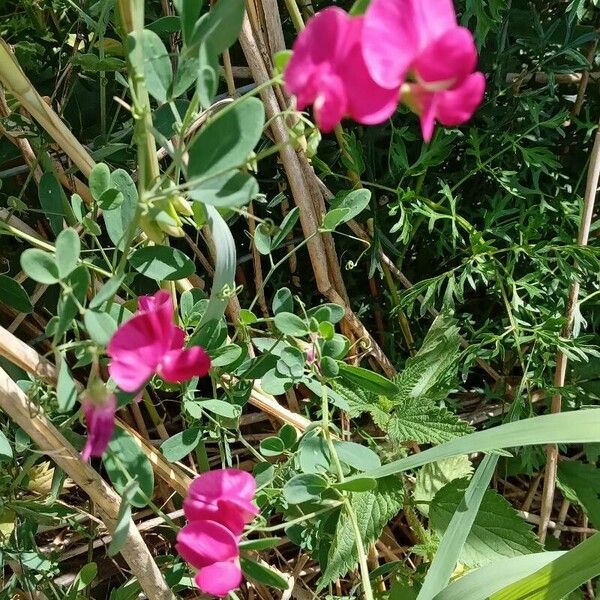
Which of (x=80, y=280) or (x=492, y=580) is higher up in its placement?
(x=80, y=280)

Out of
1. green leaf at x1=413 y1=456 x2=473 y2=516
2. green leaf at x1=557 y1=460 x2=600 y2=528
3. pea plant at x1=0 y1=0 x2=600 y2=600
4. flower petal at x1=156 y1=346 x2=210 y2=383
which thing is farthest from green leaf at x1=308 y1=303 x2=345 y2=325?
green leaf at x1=557 y1=460 x2=600 y2=528

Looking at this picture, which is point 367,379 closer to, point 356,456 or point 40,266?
point 356,456

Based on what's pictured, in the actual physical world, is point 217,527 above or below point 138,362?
below

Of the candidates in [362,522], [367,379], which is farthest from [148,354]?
[362,522]

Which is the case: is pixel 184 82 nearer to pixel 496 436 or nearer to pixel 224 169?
pixel 224 169

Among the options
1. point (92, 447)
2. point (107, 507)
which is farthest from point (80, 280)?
point (107, 507)

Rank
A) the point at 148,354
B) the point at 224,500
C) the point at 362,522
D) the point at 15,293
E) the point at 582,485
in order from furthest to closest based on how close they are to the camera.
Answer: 1. the point at 582,485
2. the point at 362,522
3. the point at 15,293
4. the point at 224,500
5. the point at 148,354

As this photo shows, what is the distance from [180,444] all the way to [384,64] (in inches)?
17.9

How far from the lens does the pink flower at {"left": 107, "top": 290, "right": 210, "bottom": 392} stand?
0.48 metres

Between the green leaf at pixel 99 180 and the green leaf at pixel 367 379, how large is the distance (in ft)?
0.94

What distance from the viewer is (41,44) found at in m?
0.91

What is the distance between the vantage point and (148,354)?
0.49m

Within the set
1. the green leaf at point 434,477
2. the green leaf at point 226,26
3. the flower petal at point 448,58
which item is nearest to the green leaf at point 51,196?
the green leaf at point 226,26

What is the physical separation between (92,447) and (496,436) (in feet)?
1.14
